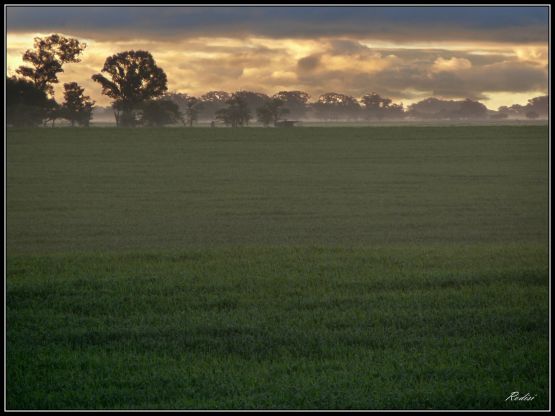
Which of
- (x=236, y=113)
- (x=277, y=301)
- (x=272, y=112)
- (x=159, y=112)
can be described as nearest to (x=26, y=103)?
(x=159, y=112)

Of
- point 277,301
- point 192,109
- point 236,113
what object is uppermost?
point 192,109

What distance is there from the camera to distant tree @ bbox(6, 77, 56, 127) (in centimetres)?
3291

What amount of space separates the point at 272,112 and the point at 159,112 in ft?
19.4

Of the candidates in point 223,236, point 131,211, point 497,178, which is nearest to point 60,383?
point 223,236

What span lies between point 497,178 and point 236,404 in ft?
92.2

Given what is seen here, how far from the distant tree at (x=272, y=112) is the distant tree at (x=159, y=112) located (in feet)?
11.7

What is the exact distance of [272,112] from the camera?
111 feet

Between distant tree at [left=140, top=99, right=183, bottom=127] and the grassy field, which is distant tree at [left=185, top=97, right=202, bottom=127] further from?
the grassy field

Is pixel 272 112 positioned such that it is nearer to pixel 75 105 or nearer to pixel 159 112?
pixel 159 112

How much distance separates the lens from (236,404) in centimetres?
591

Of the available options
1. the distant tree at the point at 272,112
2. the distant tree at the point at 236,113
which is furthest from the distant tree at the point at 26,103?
the distant tree at the point at 272,112

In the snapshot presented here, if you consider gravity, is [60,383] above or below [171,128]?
below

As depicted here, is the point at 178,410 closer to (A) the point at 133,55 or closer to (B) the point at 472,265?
(B) the point at 472,265

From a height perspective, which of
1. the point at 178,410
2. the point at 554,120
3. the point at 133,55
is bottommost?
the point at 178,410
